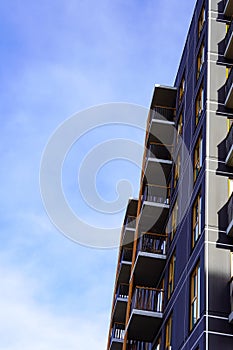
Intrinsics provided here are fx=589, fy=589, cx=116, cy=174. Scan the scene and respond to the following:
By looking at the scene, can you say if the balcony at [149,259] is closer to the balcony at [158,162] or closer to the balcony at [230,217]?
the balcony at [158,162]

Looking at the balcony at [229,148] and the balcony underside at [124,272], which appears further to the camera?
the balcony underside at [124,272]

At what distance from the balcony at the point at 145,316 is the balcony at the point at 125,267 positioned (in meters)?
7.36

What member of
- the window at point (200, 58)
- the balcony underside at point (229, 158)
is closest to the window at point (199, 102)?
the window at point (200, 58)

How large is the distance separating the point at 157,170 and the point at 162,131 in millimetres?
2116

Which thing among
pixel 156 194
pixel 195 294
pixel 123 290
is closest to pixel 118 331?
pixel 123 290

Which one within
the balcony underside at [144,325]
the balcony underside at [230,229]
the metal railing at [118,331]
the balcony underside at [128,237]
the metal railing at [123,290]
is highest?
the balcony underside at [128,237]

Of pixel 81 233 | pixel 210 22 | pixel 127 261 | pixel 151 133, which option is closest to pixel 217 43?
pixel 210 22

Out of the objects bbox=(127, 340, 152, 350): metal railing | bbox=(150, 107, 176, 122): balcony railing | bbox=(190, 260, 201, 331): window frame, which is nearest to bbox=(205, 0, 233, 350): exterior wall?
bbox=(190, 260, 201, 331): window frame

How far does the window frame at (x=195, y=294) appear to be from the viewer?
1703cm

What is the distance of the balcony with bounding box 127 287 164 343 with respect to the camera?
2234cm

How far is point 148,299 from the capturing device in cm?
2650

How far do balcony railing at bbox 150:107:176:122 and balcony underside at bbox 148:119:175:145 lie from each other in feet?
2.17

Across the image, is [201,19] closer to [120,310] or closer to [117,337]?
[120,310]

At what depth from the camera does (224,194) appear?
1842 centimetres
